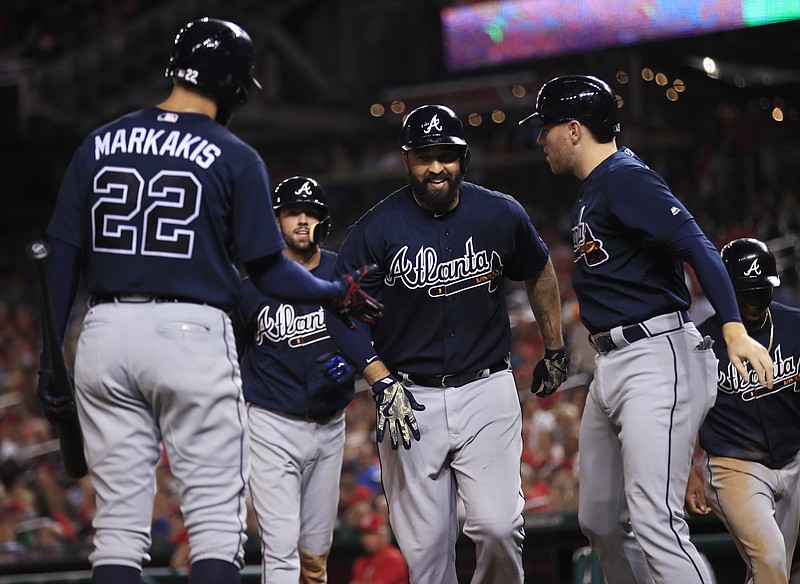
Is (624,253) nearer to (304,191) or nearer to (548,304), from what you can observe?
(548,304)

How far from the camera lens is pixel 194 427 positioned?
2.96 m

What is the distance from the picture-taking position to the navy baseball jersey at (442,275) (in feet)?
13.5

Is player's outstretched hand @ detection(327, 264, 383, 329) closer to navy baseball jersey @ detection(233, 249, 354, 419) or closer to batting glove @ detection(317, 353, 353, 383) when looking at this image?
batting glove @ detection(317, 353, 353, 383)

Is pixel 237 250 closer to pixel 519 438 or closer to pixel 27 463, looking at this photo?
pixel 519 438

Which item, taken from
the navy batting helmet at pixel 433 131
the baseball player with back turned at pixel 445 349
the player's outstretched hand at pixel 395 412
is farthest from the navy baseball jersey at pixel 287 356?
the navy batting helmet at pixel 433 131

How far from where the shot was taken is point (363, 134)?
18.6 m

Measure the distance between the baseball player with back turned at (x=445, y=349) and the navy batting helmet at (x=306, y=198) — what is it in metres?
0.77

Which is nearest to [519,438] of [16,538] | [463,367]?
[463,367]

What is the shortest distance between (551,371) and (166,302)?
189 centimetres

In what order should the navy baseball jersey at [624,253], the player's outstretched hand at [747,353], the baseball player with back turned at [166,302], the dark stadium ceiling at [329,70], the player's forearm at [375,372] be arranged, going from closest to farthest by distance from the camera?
the baseball player with back turned at [166,302]
the player's outstretched hand at [747,353]
the navy baseball jersey at [624,253]
the player's forearm at [375,372]
the dark stadium ceiling at [329,70]

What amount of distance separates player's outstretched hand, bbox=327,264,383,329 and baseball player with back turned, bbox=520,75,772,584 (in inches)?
37.7

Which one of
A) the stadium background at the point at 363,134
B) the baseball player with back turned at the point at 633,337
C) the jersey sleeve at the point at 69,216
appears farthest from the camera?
the stadium background at the point at 363,134

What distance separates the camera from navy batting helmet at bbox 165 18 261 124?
3145 millimetres

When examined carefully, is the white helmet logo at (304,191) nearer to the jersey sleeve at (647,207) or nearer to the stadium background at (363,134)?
the jersey sleeve at (647,207)
